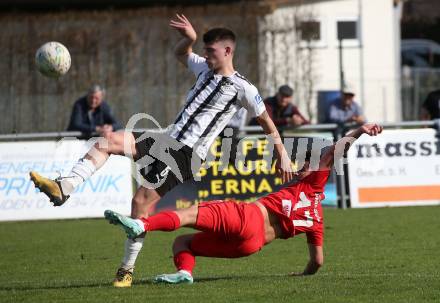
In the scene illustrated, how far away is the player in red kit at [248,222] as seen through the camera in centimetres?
878

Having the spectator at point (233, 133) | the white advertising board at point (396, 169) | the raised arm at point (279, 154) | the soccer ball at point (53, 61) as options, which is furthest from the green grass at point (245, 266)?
the soccer ball at point (53, 61)

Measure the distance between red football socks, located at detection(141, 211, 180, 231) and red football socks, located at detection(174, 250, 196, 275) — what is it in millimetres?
781

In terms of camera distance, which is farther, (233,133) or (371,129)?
(233,133)

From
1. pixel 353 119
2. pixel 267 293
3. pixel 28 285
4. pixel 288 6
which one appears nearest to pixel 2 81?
pixel 288 6

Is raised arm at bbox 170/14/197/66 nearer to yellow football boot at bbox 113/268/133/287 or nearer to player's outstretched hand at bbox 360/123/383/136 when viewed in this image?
player's outstretched hand at bbox 360/123/383/136

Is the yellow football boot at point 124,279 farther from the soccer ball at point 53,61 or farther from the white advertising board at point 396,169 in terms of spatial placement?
the white advertising board at point 396,169

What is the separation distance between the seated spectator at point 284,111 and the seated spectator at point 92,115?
2661 mm

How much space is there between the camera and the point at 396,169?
18547 mm

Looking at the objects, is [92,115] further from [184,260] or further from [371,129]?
[371,129]

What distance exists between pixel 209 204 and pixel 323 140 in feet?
Answer: 29.3

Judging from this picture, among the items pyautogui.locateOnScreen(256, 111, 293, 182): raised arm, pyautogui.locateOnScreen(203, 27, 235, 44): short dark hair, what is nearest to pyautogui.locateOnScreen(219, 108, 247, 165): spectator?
pyautogui.locateOnScreen(256, 111, 293, 182): raised arm

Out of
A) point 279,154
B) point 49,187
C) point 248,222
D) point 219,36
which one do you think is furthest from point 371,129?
point 49,187

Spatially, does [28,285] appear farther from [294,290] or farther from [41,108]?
[41,108]

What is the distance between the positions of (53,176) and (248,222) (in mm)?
8851
